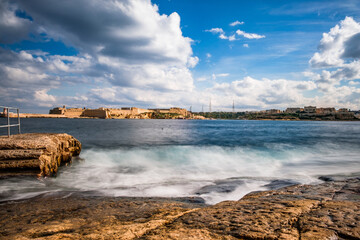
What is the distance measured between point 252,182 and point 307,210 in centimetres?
514

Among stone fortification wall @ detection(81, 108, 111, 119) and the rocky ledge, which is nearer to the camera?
the rocky ledge

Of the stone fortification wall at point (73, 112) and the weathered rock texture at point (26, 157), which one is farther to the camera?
the stone fortification wall at point (73, 112)

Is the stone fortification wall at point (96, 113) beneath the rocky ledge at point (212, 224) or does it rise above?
above

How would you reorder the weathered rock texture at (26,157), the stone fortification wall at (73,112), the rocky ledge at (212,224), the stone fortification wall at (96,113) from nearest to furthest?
the rocky ledge at (212,224) → the weathered rock texture at (26,157) → the stone fortification wall at (96,113) → the stone fortification wall at (73,112)

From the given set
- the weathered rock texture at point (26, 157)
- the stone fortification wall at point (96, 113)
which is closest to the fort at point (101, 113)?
the stone fortification wall at point (96, 113)

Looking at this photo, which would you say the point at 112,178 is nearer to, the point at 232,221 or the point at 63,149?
the point at 63,149

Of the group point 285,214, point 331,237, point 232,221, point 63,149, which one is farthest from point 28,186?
point 331,237

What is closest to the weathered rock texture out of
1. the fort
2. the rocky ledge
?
the rocky ledge

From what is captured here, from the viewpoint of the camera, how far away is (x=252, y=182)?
7.82 meters

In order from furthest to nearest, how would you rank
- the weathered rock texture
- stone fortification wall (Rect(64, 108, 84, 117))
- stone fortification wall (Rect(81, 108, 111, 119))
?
stone fortification wall (Rect(64, 108, 84, 117)), stone fortification wall (Rect(81, 108, 111, 119)), the weathered rock texture

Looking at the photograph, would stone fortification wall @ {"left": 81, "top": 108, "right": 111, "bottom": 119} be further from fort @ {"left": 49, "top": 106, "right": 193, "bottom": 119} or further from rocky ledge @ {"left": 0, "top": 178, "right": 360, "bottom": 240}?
rocky ledge @ {"left": 0, "top": 178, "right": 360, "bottom": 240}

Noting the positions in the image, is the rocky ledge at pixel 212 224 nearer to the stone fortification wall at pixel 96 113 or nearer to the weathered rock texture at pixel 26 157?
the weathered rock texture at pixel 26 157

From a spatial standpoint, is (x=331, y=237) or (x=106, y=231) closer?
(x=331, y=237)

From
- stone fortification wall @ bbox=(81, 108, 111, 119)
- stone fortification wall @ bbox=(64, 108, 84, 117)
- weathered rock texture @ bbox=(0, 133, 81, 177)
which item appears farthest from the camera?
stone fortification wall @ bbox=(64, 108, 84, 117)
